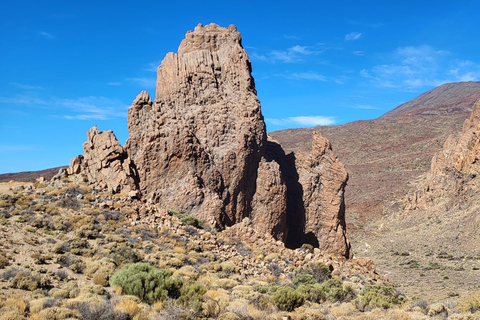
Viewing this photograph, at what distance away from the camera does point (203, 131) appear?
2020 cm

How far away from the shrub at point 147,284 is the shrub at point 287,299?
289 centimetres

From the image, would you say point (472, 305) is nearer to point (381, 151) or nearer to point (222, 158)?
point (222, 158)

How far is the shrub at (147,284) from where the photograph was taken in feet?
36.8

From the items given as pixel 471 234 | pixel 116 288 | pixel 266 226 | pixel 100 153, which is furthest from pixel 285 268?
pixel 471 234

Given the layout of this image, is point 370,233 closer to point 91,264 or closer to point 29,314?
point 91,264

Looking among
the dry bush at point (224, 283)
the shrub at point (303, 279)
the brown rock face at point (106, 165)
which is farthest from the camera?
the brown rock face at point (106, 165)

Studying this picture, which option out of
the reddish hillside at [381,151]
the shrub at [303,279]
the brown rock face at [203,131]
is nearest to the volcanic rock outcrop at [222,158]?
the brown rock face at [203,131]

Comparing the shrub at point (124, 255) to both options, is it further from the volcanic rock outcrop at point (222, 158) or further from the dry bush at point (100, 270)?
the volcanic rock outcrop at point (222, 158)

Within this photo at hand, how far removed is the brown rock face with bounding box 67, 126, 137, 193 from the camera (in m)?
18.5

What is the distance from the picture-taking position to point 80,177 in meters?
19.1

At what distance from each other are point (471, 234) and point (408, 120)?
367 ft

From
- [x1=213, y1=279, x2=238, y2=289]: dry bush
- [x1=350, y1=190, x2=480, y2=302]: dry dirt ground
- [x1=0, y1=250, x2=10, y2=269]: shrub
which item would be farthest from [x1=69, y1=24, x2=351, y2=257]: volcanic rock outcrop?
[x1=350, y1=190, x2=480, y2=302]: dry dirt ground

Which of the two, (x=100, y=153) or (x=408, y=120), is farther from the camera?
(x=408, y=120)

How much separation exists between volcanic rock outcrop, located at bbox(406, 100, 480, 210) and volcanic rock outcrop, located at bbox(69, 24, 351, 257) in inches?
1472
